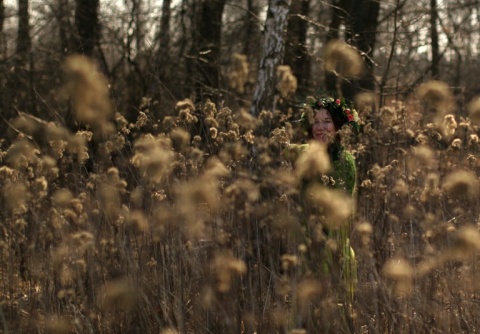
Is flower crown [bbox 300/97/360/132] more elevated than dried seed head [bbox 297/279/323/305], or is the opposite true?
flower crown [bbox 300/97/360/132]

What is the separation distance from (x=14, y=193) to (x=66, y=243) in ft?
1.08

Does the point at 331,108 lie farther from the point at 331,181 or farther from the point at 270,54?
the point at 270,54

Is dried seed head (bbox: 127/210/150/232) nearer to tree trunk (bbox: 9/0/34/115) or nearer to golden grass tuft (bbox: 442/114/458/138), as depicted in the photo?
golden grass tuft (bbox: 442/114/458/138)

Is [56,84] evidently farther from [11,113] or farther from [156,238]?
[156,238]

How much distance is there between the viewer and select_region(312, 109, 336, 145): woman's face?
353cm

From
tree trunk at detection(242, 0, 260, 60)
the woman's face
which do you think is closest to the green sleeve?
the woman's face

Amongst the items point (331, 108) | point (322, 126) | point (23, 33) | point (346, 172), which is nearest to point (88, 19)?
point (23, 33)

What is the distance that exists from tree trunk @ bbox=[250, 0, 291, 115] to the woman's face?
8.93 feet

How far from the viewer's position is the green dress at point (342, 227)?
3189 mm

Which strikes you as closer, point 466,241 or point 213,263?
point 466,241

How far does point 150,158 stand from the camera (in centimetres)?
256

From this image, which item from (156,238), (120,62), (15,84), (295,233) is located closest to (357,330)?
(295,233)

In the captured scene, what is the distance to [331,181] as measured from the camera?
3.36 metres

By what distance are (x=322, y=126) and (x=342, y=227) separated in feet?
1.77
